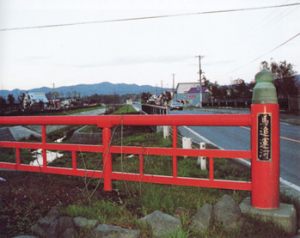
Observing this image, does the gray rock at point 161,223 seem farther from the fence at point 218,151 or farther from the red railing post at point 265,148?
the red railing post at point 265,148

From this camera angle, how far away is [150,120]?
448cm

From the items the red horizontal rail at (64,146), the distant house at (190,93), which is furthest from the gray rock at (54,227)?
the distant house at (190,93)

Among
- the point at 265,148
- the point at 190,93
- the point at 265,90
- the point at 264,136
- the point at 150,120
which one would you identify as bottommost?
the point at 190,93

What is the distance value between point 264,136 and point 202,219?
1.01 meters

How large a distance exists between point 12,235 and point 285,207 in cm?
273

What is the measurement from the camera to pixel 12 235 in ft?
12.4

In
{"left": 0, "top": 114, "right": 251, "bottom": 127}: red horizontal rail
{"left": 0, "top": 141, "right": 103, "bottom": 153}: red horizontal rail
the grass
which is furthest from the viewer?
{"left": 0, "top": 141, "right": 103, "bottom": 153}: red horizontal rail

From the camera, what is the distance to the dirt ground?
404 cm

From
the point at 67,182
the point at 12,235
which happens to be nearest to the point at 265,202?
the point at 12,235

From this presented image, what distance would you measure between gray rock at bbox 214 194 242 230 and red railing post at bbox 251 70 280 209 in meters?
0.30

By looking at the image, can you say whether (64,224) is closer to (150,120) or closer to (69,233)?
(69,233)

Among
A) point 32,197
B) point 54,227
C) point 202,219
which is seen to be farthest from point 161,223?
point 32,197

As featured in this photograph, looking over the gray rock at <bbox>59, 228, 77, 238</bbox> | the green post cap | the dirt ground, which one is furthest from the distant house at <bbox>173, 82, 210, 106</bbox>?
the gray rock at <bbox>59, 228, 77, 238</bbox>

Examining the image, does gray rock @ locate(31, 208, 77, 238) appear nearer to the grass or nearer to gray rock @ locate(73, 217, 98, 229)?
gray rock @ locate(73, 217, 98, 229)
